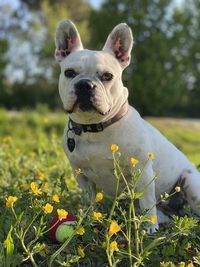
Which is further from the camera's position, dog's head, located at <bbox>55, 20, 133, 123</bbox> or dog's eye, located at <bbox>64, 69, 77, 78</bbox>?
dog's eye, located at <bbox>64, 69, 77, 78</bbox>

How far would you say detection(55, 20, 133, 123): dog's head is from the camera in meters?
2.72

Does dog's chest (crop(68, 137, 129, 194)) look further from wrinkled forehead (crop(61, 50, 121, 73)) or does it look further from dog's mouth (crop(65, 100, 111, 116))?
wrinkled forehead (crop(61, 50, 121, 73))

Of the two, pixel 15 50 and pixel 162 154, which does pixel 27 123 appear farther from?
pixel 15 50

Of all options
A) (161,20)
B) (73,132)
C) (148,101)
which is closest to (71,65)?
(73,132)

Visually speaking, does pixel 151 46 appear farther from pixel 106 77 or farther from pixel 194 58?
pixel 106 77

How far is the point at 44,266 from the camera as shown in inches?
90.1

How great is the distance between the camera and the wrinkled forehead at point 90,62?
2824mm

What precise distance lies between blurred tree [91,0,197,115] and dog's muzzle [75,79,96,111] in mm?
16814

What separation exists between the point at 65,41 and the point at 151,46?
17443 millimetres

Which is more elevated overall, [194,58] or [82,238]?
[82,238]

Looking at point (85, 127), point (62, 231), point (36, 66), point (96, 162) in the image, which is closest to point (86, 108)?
point (85, 127)

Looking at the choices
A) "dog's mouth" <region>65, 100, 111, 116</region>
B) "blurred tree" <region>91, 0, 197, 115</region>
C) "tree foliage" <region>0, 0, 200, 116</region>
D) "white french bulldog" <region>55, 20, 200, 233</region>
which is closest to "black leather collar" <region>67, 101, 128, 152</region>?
"white french bulldog" <region>55, 20, 200, 233</region>

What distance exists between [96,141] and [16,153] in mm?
2320

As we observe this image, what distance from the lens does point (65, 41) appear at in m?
3.15
